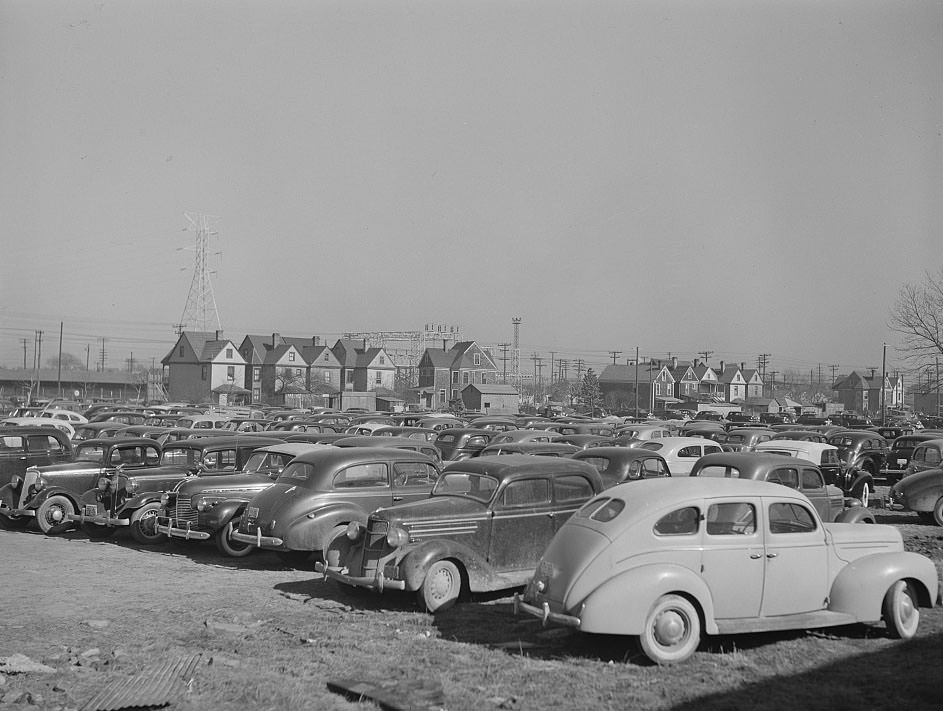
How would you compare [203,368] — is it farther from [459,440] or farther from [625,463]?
[625,463]

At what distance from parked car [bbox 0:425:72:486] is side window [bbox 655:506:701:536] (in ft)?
46.3

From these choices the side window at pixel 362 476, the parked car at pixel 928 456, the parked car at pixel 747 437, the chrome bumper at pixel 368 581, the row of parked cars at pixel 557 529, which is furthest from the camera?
the parked car at pixel 747 437

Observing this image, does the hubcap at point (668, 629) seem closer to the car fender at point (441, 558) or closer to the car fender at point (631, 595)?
the car fender at point (631, 595)

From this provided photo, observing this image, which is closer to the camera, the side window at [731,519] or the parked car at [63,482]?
the side window at [731,519]

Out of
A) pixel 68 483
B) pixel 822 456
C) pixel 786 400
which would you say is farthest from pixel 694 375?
pixel 68 483

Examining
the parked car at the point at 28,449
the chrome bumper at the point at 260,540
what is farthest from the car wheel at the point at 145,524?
the parked car at the point at 28,449

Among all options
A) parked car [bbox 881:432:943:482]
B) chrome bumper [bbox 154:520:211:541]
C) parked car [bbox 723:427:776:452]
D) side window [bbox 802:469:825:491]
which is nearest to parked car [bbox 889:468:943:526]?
side window [bbox 802:469:825:491]

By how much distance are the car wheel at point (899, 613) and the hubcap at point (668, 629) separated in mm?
2287

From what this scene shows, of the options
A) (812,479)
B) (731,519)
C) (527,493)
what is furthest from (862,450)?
(731,519)

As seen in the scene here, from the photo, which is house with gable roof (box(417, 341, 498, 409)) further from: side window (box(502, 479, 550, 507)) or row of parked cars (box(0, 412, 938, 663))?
side window (box(502, 479, 550, 507))

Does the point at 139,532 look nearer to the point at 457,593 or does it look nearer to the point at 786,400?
the point at 457,593

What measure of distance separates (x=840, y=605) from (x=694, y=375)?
110581mm

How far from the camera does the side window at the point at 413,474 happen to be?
13341 mm

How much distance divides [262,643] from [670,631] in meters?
3.77
